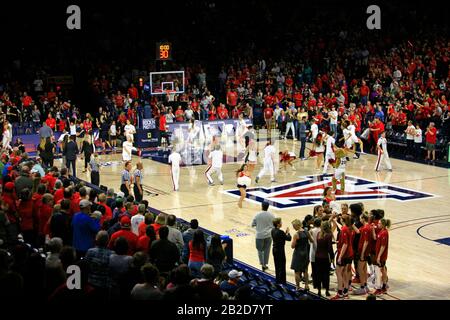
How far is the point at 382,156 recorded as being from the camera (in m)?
25.8

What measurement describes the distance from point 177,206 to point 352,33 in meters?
22.4

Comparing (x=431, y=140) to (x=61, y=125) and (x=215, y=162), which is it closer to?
(x=215, y=162)

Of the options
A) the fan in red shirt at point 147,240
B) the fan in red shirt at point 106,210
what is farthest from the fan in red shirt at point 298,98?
the fan in red shirt at point 147,240

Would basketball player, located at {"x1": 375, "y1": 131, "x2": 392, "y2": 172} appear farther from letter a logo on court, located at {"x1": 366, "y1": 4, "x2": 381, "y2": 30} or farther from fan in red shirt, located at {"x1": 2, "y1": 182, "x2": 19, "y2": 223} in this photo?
fan in red shirt, located at {"x1": 2, "y1": 182, "x2": 19, "y2": 223}

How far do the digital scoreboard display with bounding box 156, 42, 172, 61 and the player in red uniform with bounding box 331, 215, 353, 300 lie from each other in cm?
2082

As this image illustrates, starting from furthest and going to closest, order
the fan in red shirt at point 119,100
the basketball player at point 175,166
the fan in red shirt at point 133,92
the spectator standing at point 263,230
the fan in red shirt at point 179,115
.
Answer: the fan in red shirt at point 133,92
the fan in red shirt at point 119,100
the fan in red shirt at point 179,115
the basketball player at point 175,166
the spectator standing at point 263,230

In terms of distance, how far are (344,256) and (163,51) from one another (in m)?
21.3

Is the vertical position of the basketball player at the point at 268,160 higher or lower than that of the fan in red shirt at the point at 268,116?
lower

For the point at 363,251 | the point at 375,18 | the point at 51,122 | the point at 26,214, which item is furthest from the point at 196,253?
the point at 51,122

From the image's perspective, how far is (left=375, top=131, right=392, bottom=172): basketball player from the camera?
83.3 ft

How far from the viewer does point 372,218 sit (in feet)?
45.9

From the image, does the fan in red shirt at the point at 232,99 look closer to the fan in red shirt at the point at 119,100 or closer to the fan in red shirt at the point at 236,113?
the fan in red shirt at the point at 236,113

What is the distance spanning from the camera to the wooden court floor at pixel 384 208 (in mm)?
15297

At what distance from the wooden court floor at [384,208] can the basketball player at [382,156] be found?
1.05 ft
